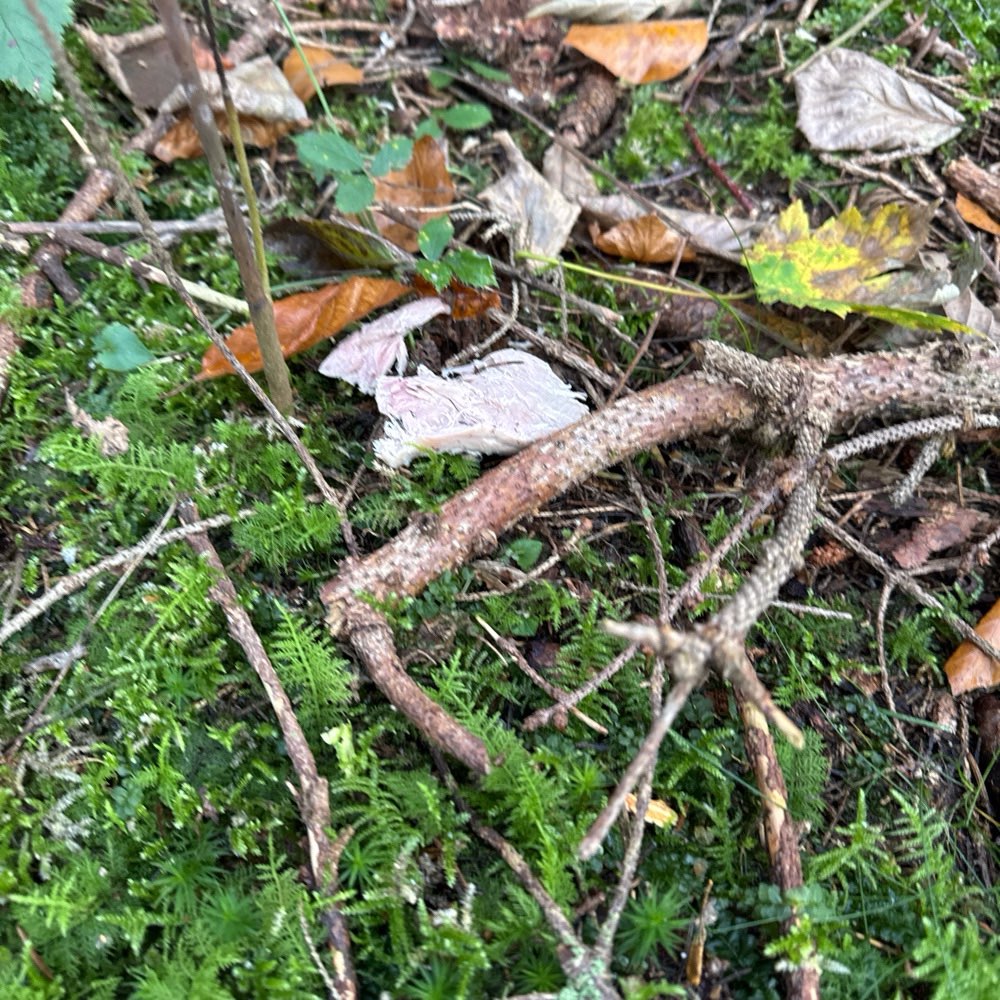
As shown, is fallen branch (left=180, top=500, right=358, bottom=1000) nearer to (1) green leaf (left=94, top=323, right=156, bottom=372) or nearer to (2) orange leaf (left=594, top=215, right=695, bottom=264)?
(1) green leaf (left=94, top=323, right=156, bottom=372)

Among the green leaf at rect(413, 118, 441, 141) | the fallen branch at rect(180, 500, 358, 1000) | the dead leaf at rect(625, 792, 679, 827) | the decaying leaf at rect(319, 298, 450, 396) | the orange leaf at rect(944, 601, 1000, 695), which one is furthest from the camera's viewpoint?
the green leaf at rect(413, 118, 441, 141)

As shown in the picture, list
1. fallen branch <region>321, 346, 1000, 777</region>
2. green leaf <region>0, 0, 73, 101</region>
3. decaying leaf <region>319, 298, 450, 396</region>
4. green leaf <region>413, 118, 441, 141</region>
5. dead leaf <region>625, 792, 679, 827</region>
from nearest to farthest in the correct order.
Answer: dead leaf <region>625, 792, 679, 827</region>
fallen branch <region>321, 346, 1000, 777</region>
green leaf <region>0, 0, 73, 101</region>
decaying leaf <region>319, 298, 450, 396</region>
green leaf <region>413, 118, 441, 141</region>

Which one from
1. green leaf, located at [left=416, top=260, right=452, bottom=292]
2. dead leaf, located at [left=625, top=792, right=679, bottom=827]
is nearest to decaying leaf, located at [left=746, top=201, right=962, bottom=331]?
green leaf, located at [left=416, top=260, right=452, bottom=292]

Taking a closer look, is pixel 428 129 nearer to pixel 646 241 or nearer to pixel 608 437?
pixel 646 241

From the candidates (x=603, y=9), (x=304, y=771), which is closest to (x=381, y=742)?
(x=304, y=771)

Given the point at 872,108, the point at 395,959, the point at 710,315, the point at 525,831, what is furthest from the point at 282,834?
the point at 872,108

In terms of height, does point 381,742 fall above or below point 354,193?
below

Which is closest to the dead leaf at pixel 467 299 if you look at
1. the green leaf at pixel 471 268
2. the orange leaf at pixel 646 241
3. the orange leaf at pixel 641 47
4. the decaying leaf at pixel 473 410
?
the green leaf at pixel 471 268

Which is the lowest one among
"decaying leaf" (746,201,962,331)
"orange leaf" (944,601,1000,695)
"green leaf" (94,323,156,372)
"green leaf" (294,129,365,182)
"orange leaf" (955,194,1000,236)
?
"orange leaf" (944,601,1000,695)
